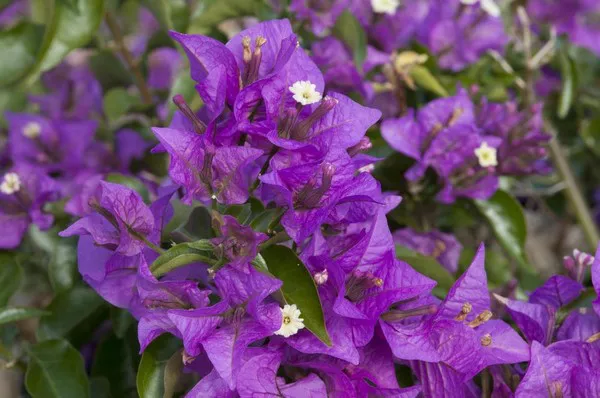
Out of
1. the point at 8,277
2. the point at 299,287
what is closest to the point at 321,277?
the point at 299,287

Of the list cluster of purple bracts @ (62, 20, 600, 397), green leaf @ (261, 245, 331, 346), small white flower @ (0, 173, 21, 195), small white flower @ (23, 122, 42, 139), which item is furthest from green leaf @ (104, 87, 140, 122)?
green leaf @ (261, 245, 331, 346)

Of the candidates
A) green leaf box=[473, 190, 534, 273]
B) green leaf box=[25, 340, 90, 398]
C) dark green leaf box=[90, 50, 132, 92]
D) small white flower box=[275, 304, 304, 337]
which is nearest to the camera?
small white flower box=[275, 304, 304, 337]

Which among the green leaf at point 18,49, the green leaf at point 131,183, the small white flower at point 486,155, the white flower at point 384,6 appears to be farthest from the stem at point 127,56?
the small white flower at point 486,155

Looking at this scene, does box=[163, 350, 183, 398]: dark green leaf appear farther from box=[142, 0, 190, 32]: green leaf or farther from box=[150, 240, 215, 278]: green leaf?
box=[142, 0, 190, 32]: green leaf

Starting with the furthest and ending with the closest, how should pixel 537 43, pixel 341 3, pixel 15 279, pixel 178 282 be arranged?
pixel 537 43 < pixel 341 3 < pixel 15 279 < pixel 178 282

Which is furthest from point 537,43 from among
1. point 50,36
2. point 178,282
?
point 178,282

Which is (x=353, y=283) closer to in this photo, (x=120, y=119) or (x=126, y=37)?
(x=120, y=119)

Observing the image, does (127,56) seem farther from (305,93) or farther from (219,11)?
(305,93)
